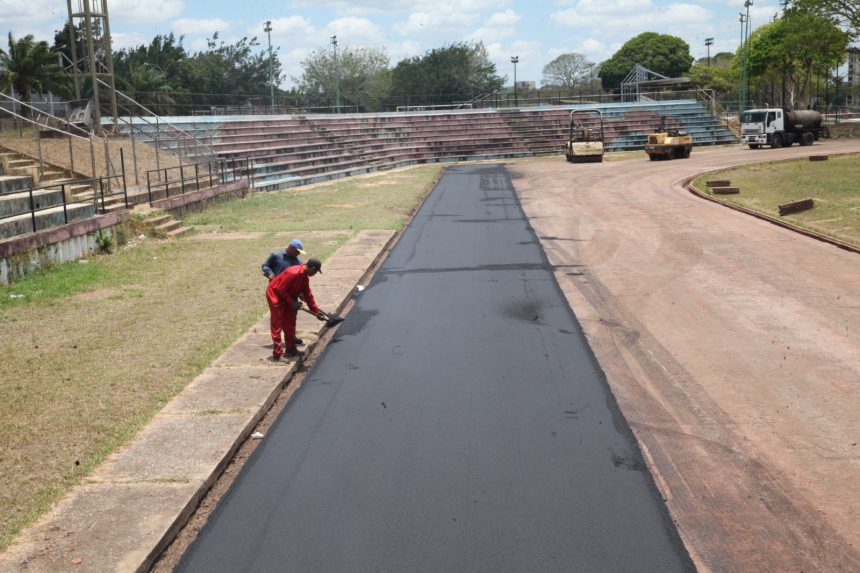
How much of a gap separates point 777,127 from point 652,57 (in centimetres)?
6755

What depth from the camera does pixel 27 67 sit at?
143 ft

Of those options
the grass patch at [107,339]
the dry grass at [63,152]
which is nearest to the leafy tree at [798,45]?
the grass patch at [107,339]

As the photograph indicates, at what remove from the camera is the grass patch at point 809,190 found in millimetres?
22566

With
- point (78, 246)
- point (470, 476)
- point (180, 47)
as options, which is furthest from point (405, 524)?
point (180, 47)

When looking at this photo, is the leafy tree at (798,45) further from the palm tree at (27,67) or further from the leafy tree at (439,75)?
the palm tree at (27,67)

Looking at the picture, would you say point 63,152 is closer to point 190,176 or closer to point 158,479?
point 190,176

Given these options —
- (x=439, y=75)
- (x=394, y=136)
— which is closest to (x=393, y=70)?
(x=439, y=75)

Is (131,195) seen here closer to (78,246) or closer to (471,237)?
(78,246)

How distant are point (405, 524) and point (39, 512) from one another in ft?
9.48

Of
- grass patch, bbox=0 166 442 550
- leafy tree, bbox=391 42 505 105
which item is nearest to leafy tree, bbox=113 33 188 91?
leafy tree, bbox=391 42 505 105

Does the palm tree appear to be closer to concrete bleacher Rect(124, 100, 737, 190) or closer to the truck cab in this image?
concrete bleacher Rect(124, 100, 737, 190)

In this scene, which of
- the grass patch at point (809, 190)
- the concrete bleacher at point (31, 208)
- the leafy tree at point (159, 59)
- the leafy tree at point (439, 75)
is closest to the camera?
the concrete bleacher at point (31, 208)

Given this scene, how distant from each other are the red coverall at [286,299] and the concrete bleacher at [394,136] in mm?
21738

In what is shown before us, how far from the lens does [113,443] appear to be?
26.2 feet
